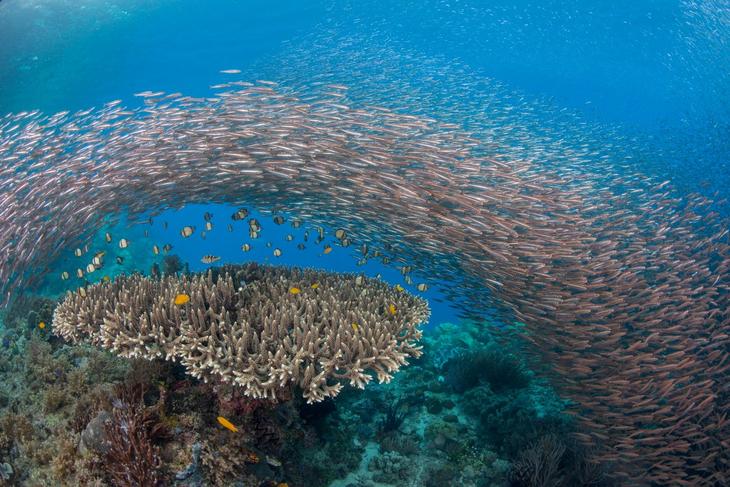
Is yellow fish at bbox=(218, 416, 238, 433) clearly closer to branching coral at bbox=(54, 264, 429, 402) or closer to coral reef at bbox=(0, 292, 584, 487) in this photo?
coral reef at bbox=(0, 292, 584, 487)

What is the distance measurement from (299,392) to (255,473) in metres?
1.10

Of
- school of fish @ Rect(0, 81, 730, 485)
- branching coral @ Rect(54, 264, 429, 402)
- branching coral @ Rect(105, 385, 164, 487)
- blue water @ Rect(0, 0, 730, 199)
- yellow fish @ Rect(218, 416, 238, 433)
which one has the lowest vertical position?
branching coral @ Rect(105, 385, 164, 487)

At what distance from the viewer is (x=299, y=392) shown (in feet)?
18.4

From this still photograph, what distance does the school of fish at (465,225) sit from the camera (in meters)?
7.55

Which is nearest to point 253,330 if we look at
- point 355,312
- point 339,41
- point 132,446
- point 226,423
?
point 226,423

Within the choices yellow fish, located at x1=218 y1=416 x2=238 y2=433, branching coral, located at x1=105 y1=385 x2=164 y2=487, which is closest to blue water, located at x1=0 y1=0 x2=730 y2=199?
yellow fish, located at x1=218 y1=416 x2=238 y2=433

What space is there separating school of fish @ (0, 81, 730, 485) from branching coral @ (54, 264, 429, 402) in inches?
143

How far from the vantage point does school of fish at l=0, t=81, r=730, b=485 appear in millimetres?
7547

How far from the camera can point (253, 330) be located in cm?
522

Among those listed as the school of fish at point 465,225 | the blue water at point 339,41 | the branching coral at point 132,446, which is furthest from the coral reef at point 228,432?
the blue water at point 339,41

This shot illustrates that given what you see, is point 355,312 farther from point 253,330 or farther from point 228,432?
point 228,432

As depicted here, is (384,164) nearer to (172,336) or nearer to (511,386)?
(172,336)

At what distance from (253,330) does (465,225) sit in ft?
17.4

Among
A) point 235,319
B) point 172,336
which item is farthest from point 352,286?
point 172,336
